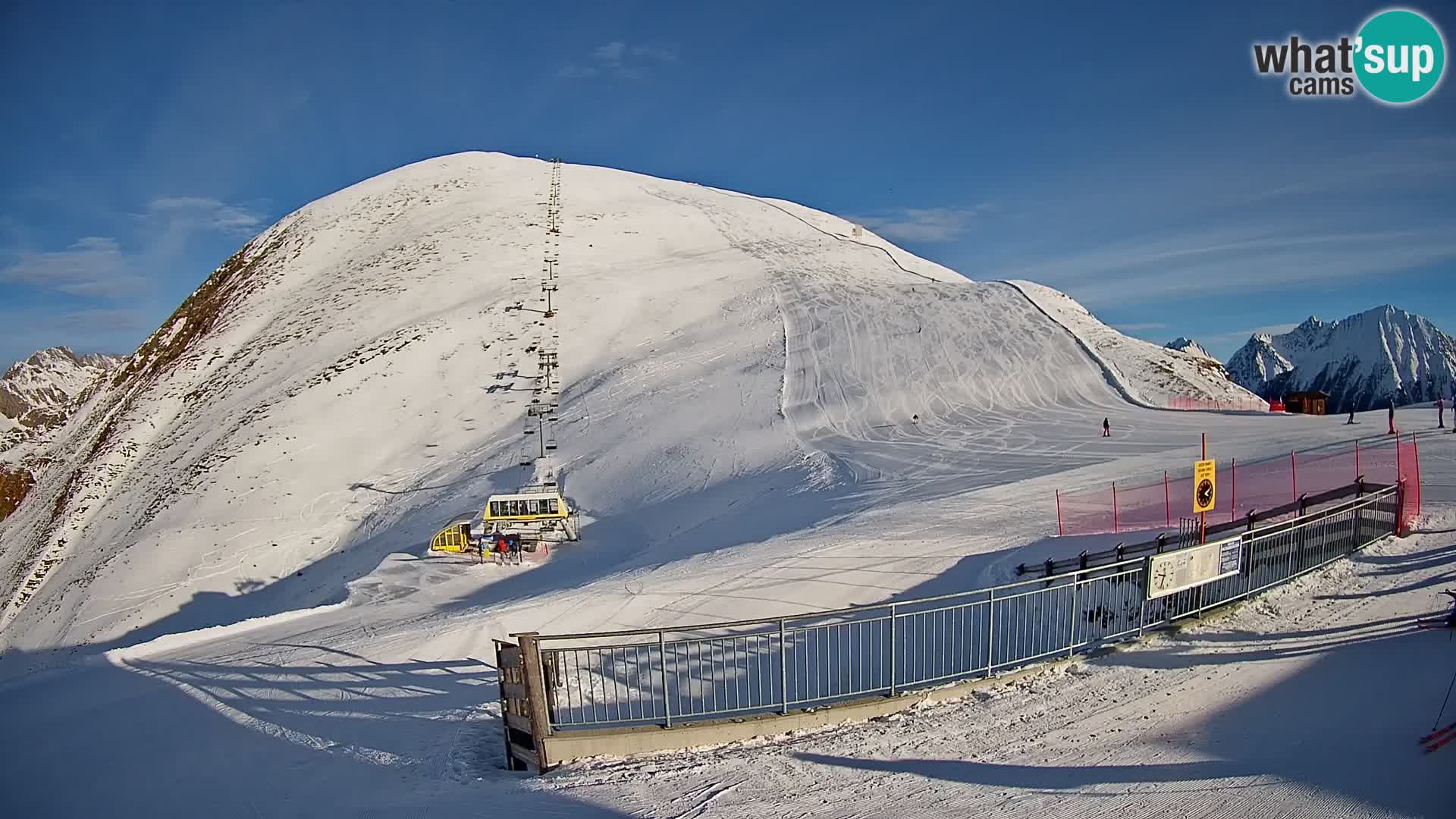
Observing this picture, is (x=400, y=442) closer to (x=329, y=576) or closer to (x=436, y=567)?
(x=329, y=576)

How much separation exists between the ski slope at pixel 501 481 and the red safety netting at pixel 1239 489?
114cm

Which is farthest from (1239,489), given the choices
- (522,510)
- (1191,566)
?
(522,510)

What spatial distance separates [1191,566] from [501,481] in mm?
28144

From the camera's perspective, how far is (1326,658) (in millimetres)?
9922

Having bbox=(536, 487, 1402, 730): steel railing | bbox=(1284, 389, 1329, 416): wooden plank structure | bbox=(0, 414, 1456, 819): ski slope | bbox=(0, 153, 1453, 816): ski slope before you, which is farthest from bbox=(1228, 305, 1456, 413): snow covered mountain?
bbox=(0, 414, 1456, 819): ski slope

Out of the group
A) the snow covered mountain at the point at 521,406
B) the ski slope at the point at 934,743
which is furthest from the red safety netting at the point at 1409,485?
the snow covered mountain at the point at 521,406

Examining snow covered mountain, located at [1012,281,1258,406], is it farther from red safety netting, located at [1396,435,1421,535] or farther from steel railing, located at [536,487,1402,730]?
steel railing, located at [536,487,1402,730]

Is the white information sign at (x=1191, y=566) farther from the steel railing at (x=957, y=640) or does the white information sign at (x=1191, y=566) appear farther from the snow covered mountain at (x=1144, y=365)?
the snow covered mountain at (x=1144, y=365)

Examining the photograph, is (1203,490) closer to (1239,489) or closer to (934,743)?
(934,743)

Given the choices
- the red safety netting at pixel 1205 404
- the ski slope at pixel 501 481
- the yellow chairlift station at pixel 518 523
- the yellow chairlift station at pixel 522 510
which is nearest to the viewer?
the ski slope at pixel 501 481

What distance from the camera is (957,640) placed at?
13.6 m

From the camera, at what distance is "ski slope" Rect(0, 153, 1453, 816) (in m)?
10.2

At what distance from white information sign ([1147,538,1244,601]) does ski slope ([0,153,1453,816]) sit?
37.8 inches

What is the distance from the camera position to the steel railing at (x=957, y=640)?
34.7 ft
